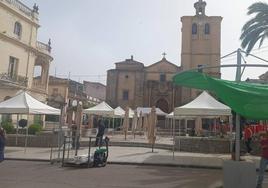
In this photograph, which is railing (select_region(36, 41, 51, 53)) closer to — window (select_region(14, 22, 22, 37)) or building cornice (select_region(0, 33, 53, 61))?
building cornice (select_region(0, 33, 53, 61))

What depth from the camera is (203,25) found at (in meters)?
54.9

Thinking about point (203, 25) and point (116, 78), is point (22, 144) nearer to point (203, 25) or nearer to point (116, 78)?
point (116, 78)

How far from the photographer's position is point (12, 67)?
36.1 m

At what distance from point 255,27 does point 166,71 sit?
32952mm

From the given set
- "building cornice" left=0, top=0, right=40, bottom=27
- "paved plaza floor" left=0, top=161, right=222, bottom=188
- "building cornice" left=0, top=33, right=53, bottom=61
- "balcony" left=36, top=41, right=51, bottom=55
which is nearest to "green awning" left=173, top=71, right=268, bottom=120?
"paved plaza floor" left=0, top=161, right=222, bottom=188

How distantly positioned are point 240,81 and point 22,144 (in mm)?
15220

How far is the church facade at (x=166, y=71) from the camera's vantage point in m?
54.4

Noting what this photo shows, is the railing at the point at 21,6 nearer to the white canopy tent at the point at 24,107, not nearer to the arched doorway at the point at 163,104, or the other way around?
the white canopy tent at the point at 24,107

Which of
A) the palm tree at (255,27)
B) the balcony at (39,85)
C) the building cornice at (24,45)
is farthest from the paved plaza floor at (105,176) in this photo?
the balcony at (39,85)

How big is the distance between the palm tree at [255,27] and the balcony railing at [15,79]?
21011 millimetres

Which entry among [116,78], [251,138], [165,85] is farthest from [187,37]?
[251,138]

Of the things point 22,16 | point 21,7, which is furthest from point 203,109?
point 21,7

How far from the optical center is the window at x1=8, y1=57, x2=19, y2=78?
1393 inches

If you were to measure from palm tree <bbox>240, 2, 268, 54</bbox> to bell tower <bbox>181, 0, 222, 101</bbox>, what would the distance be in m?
31.3
